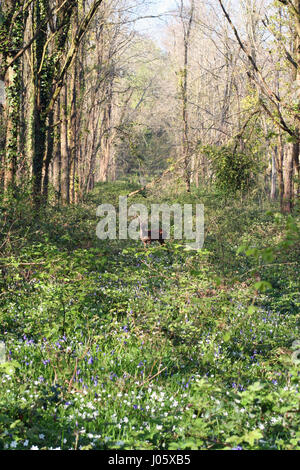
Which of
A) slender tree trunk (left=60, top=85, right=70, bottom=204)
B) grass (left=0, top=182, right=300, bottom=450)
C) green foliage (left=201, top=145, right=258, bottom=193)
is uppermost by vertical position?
slender tree trunk (left=60, top=85, right=70, bottom=204)

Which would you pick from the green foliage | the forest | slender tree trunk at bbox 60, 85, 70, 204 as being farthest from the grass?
slender tree trunk at bbox 60, 85, 70, 204

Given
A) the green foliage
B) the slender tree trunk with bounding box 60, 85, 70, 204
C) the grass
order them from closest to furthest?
the grass
the green foliage
the slender tree trunk with bounding box 60, 85, 70, 204

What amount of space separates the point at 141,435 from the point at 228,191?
681 centimetres

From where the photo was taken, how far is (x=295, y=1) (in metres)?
6.78

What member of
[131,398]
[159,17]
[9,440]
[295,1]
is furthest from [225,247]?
[9,440]

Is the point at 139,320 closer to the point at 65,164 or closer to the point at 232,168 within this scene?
the point at 232,168

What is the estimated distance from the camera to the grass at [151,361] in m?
3.34

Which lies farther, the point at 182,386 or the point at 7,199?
the point at 7,199

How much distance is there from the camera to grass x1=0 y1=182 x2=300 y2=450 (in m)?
3.34

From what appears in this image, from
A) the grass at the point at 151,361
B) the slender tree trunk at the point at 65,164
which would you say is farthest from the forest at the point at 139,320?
the slender tree trunk at the point at 65,164

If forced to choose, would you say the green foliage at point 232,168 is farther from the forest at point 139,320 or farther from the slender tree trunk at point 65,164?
the slender tree trunk at point 65,164

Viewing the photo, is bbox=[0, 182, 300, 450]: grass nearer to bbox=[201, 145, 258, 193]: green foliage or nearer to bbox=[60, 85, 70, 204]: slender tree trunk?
bbox=[201, 145, 258, 193]: green foliage

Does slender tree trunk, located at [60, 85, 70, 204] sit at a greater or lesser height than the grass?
greater

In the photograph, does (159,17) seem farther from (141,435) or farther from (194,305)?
(141,435)
